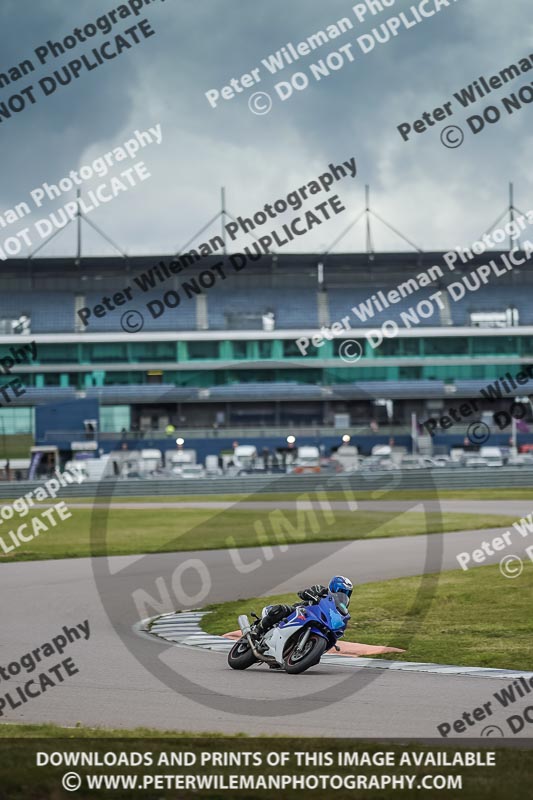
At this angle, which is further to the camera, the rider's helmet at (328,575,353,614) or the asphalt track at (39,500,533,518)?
the asphalt track at (39,500,533,518)

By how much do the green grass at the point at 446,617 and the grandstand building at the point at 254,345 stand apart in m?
60.6

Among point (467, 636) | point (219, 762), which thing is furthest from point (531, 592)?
point (219, 762)

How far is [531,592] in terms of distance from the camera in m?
18.1

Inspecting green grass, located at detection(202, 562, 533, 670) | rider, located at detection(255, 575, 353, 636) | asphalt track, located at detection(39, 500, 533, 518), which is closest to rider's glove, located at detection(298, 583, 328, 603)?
rider, located at detection(255, 575, 353, 636)

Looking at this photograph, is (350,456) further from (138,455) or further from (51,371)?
(51,371)

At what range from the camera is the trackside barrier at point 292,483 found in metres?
51.9

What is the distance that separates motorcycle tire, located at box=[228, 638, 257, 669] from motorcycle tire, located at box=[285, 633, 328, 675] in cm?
47

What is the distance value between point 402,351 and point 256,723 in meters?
78.3

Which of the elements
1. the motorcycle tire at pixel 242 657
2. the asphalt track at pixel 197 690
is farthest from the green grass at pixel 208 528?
the motorcycle tire at pixel 242 657

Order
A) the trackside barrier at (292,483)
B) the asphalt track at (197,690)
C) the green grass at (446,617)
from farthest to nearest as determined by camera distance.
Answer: the trackside barrier at (292,483)
the green grass at (446,617)
the asphalt track at (197,690)

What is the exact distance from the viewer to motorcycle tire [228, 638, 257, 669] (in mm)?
11953

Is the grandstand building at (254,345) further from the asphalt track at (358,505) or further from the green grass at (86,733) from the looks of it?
the green grass at (86,733)

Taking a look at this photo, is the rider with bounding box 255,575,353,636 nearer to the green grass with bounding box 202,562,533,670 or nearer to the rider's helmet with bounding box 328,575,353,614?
the rider's helmet with bounding box 328,575,353,614

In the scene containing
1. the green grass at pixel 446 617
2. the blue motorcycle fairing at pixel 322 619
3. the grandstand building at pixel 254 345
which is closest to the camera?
the blue motorcycle fairing at pixel 322 619
